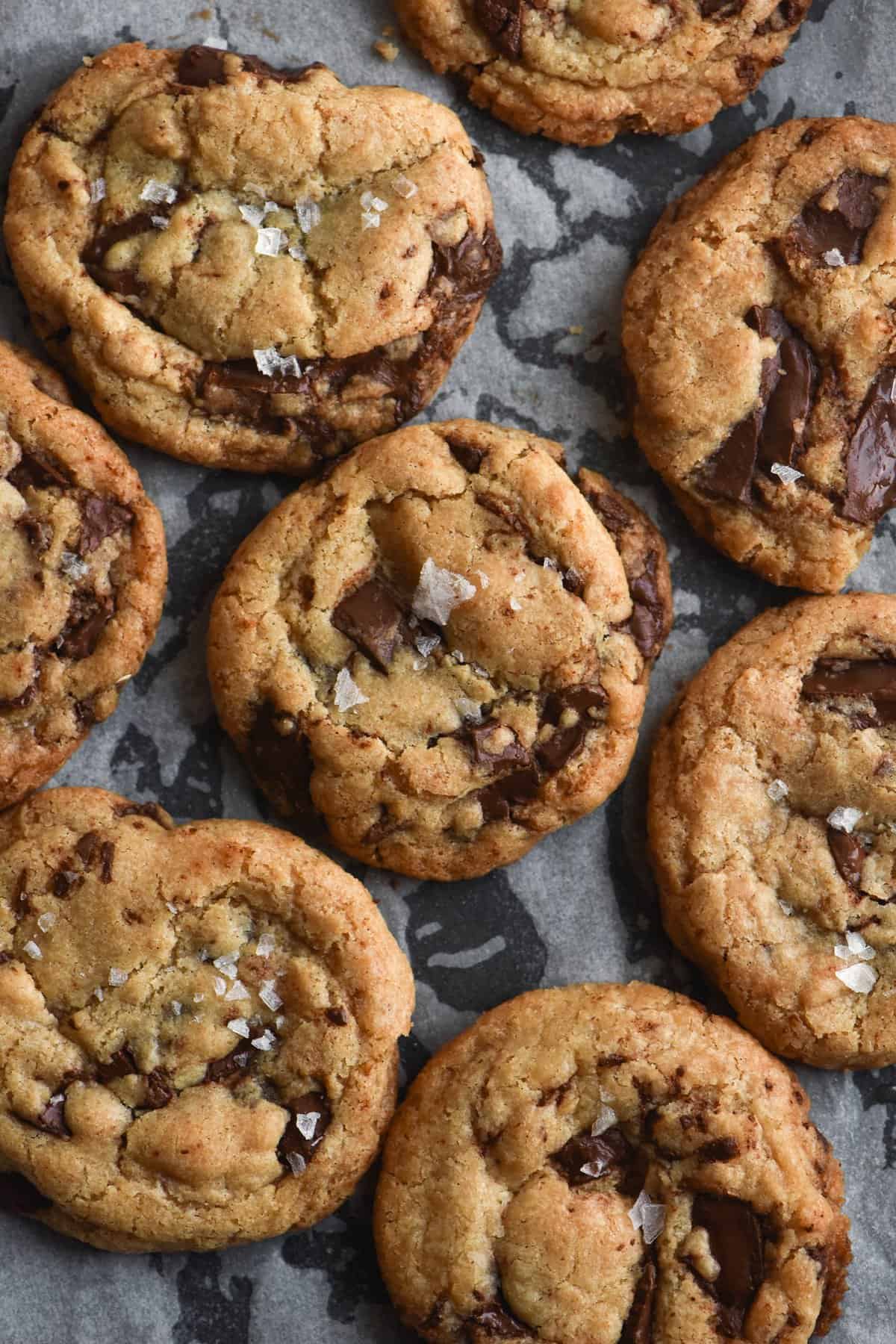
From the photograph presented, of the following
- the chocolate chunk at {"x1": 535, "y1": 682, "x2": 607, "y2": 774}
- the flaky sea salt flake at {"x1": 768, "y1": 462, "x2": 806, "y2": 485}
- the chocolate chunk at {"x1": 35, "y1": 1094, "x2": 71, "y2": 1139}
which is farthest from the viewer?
the flaky sea salt flake at {"x1": 768, "y1": 462, "x2": 806, "y2": 485}

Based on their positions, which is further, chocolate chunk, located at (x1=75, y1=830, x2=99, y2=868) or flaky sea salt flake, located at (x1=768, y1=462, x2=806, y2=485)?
flaky sea salt flake, located at (x1=768, y1=462, x2=806, y2=485)

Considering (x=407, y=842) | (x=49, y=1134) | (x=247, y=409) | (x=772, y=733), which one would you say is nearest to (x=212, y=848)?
(x=407, y=842)

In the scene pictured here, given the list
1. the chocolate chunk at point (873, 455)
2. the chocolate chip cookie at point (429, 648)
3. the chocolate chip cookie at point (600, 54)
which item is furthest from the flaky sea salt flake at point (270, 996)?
the chocolate chip cookie at point (600, 54)

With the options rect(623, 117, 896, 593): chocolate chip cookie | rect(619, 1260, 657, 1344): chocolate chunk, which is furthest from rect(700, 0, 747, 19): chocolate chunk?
rect(619, 1260, 657, 1344): chocolate chunk

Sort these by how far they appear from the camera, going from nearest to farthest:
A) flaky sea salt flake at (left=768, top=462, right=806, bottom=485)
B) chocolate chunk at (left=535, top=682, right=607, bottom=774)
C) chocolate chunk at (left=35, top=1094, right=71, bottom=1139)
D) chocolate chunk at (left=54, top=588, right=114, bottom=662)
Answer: chocolate chunk at (left=35, top=1094, right=71, bottom=1139)
chocolate chunk at (left=54, top=588, right=114, bottom=662)
chocolate chunk at (left=535, top=682, right=607, bottom=774)
flaky sea salt flake at (left=768, top=462, right=806, bottom=485)

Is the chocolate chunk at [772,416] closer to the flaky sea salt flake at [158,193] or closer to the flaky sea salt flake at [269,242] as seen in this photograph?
the flaky sea salt flake at [269,242]

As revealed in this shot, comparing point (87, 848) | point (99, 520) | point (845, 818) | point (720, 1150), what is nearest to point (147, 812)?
point (87, 848)

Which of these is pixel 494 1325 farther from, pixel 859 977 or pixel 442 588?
pixel 442 588

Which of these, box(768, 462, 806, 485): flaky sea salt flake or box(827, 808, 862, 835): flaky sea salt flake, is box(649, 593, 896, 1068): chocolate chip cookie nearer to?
box(827, 808, 862, 835): flaky sea salt flake
